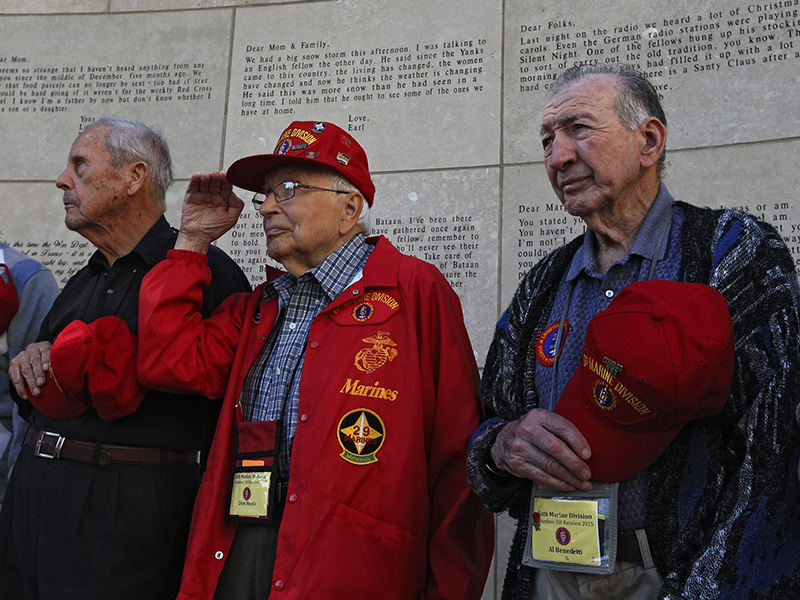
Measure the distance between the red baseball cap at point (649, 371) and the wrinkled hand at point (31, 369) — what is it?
173 cm

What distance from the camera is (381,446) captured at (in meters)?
2.26

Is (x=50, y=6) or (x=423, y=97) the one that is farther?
(x=50, y=6)

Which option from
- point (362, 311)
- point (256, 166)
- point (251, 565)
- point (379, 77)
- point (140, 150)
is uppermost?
point (379, 77)

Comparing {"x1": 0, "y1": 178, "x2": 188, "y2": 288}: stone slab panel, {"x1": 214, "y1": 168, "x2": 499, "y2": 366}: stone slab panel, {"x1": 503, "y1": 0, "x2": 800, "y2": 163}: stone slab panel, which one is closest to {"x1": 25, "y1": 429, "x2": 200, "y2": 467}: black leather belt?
{"x1": 214, "y1": 168, "x2": 499, "y2": 366}: stone slab panel

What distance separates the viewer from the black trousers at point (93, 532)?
2.52 m

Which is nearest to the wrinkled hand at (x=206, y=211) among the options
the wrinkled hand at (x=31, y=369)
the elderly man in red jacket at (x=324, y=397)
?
the elderly man in red jacket at (x=324, y=397)

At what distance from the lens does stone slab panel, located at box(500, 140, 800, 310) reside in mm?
3814

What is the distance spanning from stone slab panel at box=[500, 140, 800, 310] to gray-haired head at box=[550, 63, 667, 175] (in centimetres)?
179

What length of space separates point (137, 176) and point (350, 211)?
96 centimetres

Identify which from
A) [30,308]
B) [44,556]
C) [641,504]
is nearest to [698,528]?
[641,504]

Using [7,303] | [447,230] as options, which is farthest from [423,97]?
[7,303]

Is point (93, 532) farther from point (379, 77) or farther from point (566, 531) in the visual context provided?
point (379, 77)

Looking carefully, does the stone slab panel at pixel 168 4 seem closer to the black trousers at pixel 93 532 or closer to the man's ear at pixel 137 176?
the man's ear at pixel 137 176

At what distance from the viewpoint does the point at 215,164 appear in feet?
15.7
